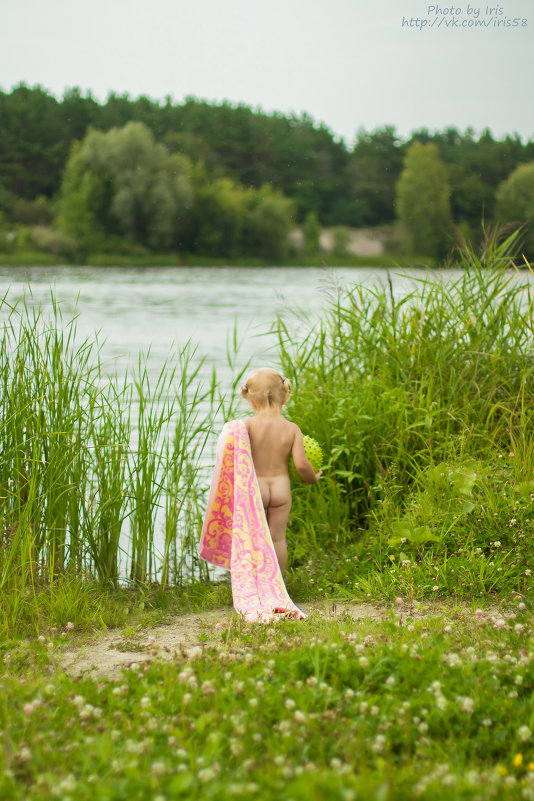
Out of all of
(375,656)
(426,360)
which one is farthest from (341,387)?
(375,656)

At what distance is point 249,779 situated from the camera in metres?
1.77

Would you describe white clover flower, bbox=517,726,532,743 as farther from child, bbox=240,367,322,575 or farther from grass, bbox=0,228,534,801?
child, bbox=240,367,322,575

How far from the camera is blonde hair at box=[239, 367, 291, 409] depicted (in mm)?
4023

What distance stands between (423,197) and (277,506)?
927cm

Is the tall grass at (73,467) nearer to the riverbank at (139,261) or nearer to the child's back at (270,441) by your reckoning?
the child's back at (270,441)

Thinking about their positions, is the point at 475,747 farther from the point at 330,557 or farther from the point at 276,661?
the point at 330,557

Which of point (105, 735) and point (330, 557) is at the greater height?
point (105, 735)

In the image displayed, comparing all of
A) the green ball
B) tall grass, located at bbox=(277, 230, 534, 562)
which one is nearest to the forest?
tall grass, located at bbox=(277, 230, 534, 562)

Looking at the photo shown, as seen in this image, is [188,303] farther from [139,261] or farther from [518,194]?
[518,194]

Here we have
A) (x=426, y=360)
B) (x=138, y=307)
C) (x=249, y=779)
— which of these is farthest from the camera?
(x=138, y=307)

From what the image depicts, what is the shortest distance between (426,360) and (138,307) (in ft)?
72.9

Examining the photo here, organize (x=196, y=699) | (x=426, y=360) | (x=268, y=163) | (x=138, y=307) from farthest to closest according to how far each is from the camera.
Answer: (x=138, y=307), (x=268, y=163), (x=426, y=360), (x=196, y=699)

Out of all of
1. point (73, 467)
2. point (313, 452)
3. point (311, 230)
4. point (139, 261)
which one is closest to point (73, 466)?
point (73, 467)

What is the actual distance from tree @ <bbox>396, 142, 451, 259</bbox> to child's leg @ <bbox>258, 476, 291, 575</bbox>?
445 cm
